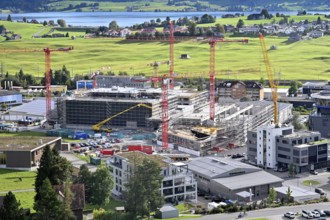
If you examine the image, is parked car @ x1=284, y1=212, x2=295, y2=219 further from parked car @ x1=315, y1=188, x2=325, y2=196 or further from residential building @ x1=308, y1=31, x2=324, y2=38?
residential building @ x1=308, y1=31, x2=324, y2=38

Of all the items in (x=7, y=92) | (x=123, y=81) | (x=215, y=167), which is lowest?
(x=215, y=167)

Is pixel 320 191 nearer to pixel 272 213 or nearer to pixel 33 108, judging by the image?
pixel 272 213

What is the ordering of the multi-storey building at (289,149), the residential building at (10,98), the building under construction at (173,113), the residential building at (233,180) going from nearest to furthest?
the residential building at (233,180)
the multi-storey building at (289,149)
the building under construction at (173,113)
the residential building at (10,98)

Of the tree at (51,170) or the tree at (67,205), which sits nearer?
the tree at (67,205)

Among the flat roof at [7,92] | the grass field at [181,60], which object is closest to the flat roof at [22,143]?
the flat roof at [7,92]

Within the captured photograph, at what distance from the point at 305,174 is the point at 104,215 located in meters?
8.07

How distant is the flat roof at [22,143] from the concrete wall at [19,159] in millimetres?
237

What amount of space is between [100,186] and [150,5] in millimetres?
113057

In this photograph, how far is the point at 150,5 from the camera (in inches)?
5069

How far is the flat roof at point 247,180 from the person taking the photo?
19281 millimetres

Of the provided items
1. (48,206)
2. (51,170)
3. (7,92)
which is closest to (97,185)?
(51,170)

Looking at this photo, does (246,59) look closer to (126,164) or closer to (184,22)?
(184,22)

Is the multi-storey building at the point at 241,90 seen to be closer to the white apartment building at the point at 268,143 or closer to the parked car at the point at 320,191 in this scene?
the white apartment building at the point at 268,143

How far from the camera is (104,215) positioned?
16.4 metres
